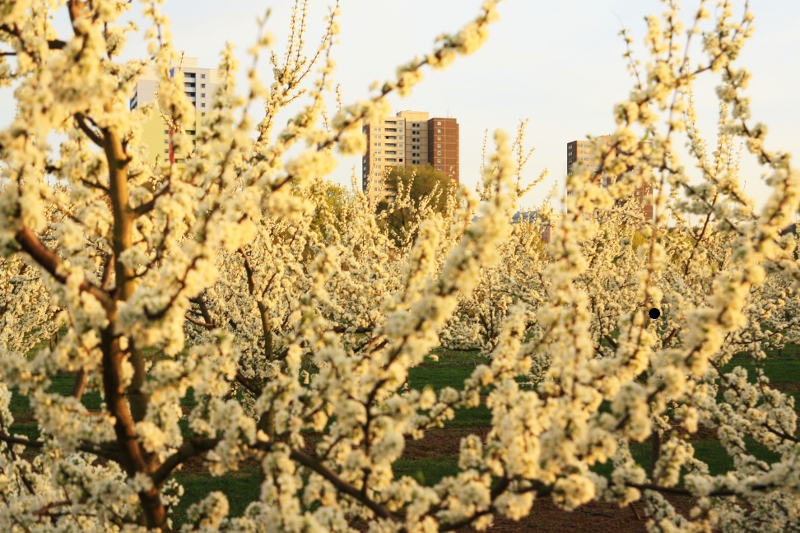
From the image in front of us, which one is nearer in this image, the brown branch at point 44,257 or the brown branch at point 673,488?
the brown branch at point 44,257

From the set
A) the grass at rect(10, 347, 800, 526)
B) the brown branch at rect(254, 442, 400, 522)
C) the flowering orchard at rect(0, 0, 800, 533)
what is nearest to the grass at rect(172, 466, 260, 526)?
the grass at rect(10, 347, 800, 526)

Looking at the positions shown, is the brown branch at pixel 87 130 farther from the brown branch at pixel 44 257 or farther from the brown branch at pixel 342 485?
the brown branch at pixel 342 485

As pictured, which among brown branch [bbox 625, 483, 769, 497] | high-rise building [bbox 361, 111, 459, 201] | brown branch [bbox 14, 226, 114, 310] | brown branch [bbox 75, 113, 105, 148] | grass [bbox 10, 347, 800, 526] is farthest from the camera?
high-rise building [bbox 361, 111, 459, 201]

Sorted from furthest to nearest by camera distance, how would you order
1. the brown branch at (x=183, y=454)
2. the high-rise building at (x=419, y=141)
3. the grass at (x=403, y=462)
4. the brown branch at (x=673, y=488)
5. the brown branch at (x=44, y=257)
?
the high-rise building at (x=419, y=141) < the grass at (x=403, y=462) < the brown branch at (x=183, y=454) < the brown branch at (x=673, y=488) < the brown branch at (x=44, y=257)

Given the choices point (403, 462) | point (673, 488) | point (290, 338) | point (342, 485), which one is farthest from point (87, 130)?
point (403, 462)

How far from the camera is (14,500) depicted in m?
4.10

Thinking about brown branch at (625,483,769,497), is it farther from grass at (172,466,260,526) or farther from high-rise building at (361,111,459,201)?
high-rise building at (361,111,459,201)

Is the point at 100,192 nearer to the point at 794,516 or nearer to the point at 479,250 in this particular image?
the point at 479,250

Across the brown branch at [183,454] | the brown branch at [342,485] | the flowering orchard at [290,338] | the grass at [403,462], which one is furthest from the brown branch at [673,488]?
the grass at [403,462]

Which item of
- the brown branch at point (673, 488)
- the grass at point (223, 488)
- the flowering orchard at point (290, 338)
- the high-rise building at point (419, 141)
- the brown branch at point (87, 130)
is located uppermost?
the high-rise building at point (419, 141)

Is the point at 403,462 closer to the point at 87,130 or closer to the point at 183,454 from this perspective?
the point at 183,454

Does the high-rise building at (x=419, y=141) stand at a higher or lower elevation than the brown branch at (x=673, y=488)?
higher

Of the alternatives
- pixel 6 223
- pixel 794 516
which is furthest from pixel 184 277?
pixel 794 516

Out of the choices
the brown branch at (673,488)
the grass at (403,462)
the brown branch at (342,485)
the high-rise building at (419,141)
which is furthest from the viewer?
the high-rise building at (419,141)
